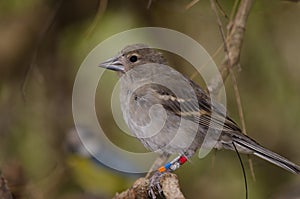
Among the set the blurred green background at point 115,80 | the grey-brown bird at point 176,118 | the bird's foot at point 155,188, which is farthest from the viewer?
the blurred green background at point 115,80

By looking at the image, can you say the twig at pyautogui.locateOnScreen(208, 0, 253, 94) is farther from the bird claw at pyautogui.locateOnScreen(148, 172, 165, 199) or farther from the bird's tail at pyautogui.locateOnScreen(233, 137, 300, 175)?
the bird claw at pyautogui.locateOnScreen(148, 172, 165, 199)

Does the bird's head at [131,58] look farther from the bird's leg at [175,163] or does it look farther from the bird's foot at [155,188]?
the bird's foot at [155,188]

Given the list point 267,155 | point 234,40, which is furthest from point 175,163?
Answer: point 234,40

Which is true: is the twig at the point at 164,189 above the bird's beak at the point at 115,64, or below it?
below

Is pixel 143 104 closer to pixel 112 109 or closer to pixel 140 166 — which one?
pixel 140 166

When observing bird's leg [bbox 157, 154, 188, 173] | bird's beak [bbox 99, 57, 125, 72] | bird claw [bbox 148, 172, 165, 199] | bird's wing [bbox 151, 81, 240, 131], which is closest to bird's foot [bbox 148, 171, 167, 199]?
bird claw [bbox 148, 172, 165, 199]

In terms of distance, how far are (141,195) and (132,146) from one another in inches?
90.0

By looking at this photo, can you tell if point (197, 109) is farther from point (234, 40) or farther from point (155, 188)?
point (155, 188)

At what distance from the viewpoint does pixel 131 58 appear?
5.19m

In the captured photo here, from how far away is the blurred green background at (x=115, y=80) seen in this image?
6.66 meters

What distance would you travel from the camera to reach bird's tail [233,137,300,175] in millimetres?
4664

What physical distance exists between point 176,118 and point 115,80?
1.80m

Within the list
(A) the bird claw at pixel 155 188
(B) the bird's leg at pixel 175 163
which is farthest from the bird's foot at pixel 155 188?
(B) the bird's leg at pixel 175 163

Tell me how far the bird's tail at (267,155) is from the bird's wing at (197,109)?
9cm
